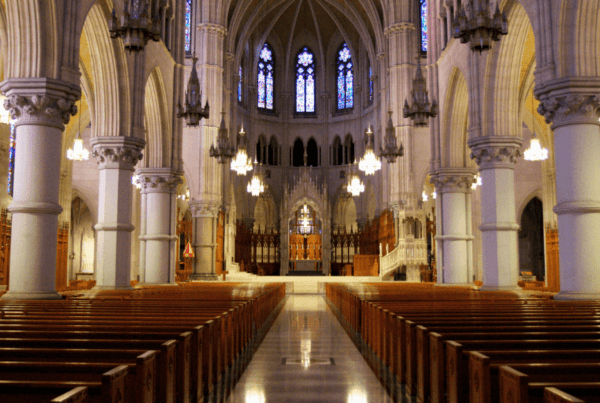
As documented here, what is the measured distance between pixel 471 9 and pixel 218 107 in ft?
72.2

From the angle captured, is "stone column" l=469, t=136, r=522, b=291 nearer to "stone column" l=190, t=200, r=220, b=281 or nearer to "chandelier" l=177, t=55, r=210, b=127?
"chandelier" l=177, t=55, r=210, b=127

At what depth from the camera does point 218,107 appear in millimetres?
31266

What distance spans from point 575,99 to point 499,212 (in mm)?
4906

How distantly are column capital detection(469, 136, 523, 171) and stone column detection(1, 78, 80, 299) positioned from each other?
10.8 m

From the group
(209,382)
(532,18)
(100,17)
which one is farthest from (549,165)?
(209,382)

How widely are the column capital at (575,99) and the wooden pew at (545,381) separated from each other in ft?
29.4

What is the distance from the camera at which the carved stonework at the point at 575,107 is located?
36.6ft

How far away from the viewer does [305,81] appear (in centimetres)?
4734

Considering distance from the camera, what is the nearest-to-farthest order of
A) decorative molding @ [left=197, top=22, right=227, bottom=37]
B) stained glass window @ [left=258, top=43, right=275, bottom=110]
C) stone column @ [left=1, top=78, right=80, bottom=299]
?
stone column @ [left=1, top=78, right=80, bottom=299], decorative molding @ [left=197, top=22, right=227, bottom=37], stained glass window @ [left=258, top=43, right=275, bottom=110]

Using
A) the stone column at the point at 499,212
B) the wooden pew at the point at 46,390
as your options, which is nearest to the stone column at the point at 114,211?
the stone column at the point at 499,212

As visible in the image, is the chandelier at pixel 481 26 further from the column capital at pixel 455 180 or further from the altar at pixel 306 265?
the altar at pixel 306 265

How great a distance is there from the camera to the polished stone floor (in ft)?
18.9

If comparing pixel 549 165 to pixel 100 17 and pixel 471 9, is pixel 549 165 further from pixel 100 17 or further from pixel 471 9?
pixel 100 17

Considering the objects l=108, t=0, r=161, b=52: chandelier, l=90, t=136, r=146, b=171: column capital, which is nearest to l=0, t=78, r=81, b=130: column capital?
l=108, t=0, r=161, b=52: chandelier
